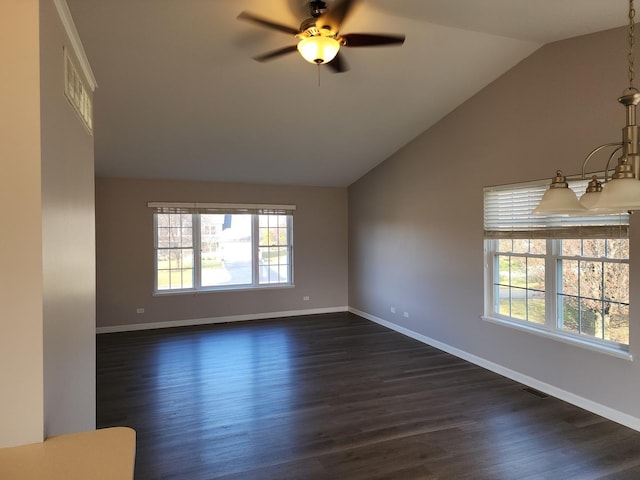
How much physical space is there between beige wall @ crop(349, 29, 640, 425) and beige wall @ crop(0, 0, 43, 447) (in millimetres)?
3912

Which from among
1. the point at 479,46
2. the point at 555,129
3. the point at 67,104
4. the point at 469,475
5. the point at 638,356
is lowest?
the point at 469,475

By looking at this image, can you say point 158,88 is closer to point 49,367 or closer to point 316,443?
point 49,367

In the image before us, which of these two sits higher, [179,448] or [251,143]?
[251,143]

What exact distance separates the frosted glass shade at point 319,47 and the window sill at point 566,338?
128 inches

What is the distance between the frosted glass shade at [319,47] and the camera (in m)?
2.58

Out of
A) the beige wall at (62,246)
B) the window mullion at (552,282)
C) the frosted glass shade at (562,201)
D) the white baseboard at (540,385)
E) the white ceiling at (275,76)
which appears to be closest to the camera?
the beige wall at (62,246)

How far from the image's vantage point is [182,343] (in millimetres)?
5598

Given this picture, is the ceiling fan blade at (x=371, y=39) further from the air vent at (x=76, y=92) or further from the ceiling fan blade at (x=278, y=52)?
the air vent at (x=76, y=92)

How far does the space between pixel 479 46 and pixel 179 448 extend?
14.0 ft

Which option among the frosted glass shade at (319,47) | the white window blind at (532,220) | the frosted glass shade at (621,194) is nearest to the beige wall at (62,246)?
the frosted glass shade at (319,47)

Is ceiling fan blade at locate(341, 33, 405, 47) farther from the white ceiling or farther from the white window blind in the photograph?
the white window blind

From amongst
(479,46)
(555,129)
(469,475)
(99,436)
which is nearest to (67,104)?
(99,436)

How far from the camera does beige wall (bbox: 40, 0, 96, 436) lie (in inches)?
59.4

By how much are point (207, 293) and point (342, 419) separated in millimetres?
4119
